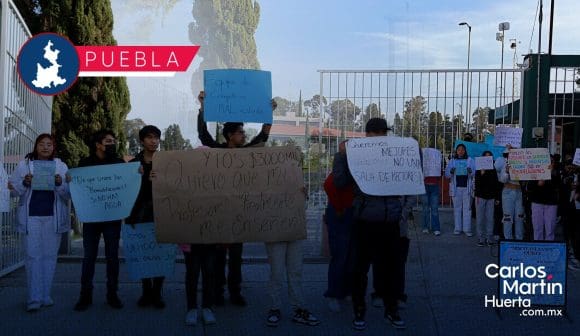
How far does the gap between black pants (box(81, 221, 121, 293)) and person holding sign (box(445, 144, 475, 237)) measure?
6283 millimetres

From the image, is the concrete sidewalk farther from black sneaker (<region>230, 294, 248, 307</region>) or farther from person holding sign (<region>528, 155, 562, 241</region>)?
person holding sign (<region>528, 155, 562, 241</region>)

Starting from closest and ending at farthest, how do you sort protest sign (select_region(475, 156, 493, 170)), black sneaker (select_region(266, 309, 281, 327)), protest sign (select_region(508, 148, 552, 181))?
black sneaker (select_region(266, 309, 281, 327))
protest sign (select_region(508, 148, 552, 181))
protest sign (select_region(475, 156, 493, 170))

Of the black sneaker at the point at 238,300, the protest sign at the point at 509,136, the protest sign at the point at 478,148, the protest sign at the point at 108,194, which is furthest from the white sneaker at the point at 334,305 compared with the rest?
the protest sign at the point at 478,148

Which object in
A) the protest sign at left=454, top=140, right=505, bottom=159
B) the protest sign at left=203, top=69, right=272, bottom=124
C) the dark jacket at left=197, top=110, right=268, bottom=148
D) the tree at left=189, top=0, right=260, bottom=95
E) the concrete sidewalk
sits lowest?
the concrete sidewalk

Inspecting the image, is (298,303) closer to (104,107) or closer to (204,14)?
(104,107)

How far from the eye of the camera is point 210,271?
5820 millimetres

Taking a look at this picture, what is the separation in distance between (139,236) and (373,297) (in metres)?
2.40

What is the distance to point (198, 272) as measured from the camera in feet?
19.2

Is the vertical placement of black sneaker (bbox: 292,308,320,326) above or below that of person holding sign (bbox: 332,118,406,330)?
below

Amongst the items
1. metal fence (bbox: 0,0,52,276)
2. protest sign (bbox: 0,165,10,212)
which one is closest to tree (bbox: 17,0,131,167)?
metal fence (bbox: 0,0,52,276)

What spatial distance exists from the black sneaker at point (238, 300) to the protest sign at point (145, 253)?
66 centimetres

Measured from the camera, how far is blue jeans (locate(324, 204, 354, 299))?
20.5 feet

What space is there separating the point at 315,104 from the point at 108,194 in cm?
616

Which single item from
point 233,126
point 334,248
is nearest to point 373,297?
point 334,248
